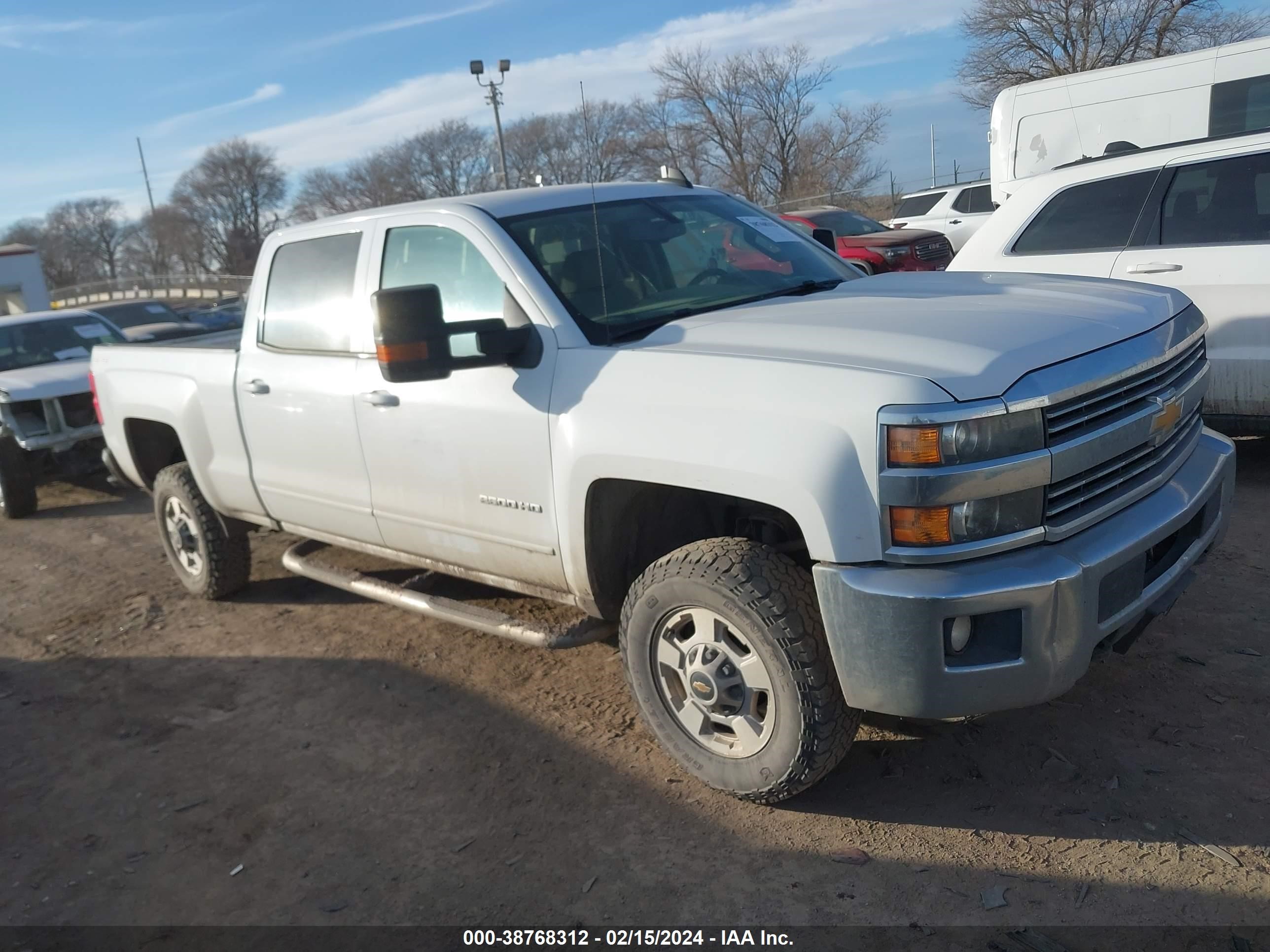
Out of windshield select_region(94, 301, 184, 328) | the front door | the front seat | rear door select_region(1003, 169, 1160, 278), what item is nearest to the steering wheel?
the front seat

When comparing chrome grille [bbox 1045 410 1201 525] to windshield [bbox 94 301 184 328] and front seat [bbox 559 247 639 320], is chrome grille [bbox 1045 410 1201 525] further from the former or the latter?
windshield [bbox 94 301 184 328]

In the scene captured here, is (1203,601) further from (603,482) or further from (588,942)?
(588,942)

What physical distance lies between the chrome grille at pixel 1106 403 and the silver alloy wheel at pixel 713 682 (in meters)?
1.04

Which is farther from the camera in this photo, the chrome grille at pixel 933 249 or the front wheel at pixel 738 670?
the chrome grille at pixel 933 249

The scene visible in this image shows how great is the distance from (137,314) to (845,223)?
39.0 ft

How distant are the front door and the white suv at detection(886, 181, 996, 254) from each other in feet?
45.3

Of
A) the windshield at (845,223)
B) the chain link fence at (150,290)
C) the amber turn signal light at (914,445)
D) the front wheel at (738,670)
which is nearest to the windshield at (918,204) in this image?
the windshield at (845,223)

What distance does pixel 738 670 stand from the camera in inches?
126

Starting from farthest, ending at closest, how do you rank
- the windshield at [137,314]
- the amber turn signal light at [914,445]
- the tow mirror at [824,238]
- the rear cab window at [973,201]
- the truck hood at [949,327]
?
the windshield at [137,314] → the rear cab window at [973,201] → the tow mirror at [824,238] → the truck hood at [949,327] → the amber turn signal light at [914,445]

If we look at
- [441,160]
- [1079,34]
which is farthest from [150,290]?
[1079,34]

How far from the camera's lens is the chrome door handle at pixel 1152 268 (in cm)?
575

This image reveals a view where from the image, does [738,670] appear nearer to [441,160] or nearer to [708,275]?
[708,275]

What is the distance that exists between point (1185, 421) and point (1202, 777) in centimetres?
114

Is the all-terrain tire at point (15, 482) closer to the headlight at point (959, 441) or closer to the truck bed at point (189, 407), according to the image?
the truck bed at point (189, 407)
